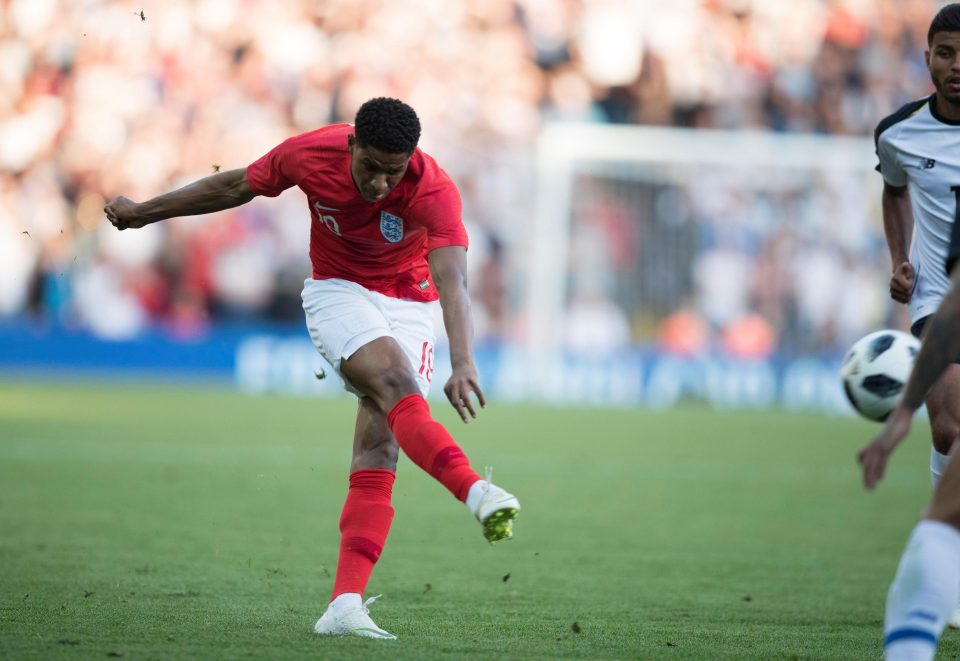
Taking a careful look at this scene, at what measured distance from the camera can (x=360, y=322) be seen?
16.8 feet

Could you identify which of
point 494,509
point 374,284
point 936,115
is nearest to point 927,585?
point 494,509

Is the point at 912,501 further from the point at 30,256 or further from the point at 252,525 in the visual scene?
the point at 30,256

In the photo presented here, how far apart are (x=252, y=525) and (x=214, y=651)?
3.91 meters

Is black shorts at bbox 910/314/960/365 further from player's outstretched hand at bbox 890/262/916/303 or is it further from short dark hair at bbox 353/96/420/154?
short dark hair at bbox 353/96/420/154

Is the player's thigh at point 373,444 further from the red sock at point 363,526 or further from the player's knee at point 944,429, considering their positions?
the player's knee at point 944,429

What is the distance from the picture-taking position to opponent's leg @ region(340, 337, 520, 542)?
4266 mm

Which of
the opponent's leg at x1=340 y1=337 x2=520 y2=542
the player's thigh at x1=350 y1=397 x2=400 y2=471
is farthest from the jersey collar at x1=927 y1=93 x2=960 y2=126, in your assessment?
the player's thigh at x1=350 y1=397 x2=400 y2=471

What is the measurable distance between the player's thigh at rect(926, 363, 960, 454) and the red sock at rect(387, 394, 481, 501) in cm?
197

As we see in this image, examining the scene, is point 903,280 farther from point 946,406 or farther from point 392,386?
point 392,386

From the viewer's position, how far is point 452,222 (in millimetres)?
4945

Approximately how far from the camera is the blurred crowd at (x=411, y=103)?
1939 cm

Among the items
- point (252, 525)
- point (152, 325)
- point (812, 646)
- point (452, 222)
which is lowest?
point (152, 325)

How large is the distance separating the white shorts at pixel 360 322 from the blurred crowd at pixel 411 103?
538 inches

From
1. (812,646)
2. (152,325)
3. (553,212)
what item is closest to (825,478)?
(812,646)
